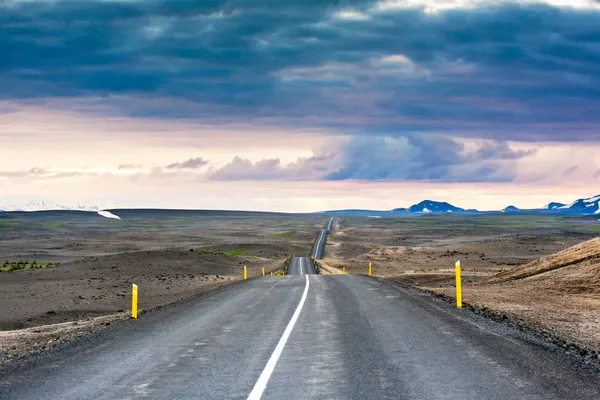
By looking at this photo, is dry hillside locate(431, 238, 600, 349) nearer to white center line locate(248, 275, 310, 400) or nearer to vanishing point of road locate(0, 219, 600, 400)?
vanishing point of road locate(0, 219, 600, 400)

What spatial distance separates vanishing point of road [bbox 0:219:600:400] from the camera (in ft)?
33.0

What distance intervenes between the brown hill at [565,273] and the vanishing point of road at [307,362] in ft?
38.6

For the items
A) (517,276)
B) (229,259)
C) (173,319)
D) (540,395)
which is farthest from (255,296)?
(229,259)

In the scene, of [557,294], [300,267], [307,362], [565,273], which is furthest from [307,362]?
[300,267]

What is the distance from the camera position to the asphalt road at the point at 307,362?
1006 centimetres

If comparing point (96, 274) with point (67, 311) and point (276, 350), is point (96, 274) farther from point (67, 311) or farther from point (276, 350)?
point (276, 350)

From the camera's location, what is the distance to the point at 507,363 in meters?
12.0

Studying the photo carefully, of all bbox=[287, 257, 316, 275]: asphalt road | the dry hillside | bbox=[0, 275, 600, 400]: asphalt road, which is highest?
bbox=[0, 275, 600, 400]: asphalt road

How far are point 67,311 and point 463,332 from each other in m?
26.4

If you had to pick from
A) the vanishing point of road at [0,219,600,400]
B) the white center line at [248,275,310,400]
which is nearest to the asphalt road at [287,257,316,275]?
the vanishing point of road at [0,219,600,400]

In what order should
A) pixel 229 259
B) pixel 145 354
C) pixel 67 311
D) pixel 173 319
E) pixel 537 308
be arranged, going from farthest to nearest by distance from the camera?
pixel 229 259 → pixel 67 311 → pixel 537 308 → pixel 173 319 → pixel 145 354

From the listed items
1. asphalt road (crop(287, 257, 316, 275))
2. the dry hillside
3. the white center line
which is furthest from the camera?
asphalt road (crop(287, 257, 316, 275))

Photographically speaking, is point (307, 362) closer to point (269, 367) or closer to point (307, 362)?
point (307, 362)

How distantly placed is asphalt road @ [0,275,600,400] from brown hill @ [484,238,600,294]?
12222 mm
